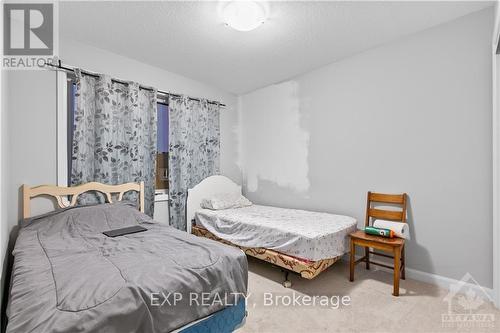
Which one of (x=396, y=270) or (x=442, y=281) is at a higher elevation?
(x=396, y=270)

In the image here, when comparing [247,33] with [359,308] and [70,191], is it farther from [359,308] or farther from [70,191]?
[359,308]

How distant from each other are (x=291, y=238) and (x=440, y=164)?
63.5 inches

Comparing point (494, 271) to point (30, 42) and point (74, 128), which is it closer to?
point (74, 128)

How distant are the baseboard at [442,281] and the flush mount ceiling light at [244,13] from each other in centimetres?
283

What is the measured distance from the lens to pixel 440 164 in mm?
2402

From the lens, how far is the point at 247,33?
2.53m

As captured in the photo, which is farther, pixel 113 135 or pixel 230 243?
pixel 230 243

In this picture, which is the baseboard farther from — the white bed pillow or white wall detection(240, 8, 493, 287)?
the white bed pillow

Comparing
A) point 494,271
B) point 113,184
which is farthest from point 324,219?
point 113,184

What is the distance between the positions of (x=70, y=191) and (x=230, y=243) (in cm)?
176

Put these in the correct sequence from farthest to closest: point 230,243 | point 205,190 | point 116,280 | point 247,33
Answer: point 205,190 < point 230,243 < point 247,33 < point 116,280

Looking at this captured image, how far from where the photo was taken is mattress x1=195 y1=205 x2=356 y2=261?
7.55 ft

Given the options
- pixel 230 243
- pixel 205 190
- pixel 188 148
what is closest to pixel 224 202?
pixel 205 190

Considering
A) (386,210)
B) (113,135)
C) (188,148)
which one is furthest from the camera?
(188,148)
